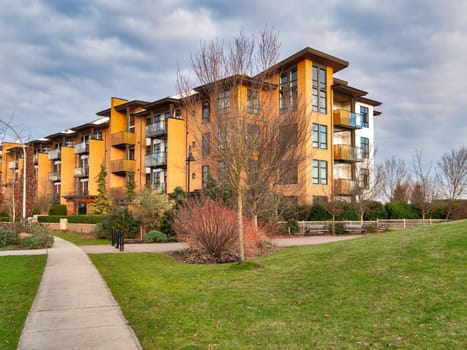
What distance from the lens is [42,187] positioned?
63.0 meters

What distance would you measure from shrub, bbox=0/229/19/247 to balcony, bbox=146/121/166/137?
73.2ft

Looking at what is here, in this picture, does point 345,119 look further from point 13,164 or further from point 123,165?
point 13,164

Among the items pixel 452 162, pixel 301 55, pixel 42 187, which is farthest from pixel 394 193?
pixel 42 187

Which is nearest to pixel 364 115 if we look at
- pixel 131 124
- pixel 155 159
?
pixel 155 159

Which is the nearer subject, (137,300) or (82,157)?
(137,300)

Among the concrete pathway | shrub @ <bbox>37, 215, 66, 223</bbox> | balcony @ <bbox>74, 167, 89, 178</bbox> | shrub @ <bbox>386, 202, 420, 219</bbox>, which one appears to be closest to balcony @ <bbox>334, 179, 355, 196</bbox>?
shrub @ <bbox>386, 202, 420, 219</bbox>

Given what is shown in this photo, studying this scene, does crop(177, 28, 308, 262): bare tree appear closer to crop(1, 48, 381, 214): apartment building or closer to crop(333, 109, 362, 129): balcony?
crop(1, 48, 381, 214): apartment building

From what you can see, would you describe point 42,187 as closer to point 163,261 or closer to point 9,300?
point 163,261

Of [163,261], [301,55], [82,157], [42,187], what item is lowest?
[163,261]

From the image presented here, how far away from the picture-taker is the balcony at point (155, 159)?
4191 cm

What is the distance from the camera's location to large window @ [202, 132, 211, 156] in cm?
1284

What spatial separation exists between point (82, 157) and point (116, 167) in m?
13.6

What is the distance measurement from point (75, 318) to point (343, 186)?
3154cm

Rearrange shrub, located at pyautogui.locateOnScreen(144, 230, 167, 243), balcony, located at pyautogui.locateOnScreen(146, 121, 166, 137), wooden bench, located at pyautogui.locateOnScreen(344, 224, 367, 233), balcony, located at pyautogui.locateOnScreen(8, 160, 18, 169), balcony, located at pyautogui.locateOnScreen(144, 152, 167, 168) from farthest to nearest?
balcony, located at pyautogui.locateOnScreen(8, 160, 18, 169) → balcony, located at pyautogui.locateOnScreen(144, 152, 167, 168) → balcony, located at pyautogui.locateOnScreen(146, 121, 166, 137) → wooden bench, located at pyautogui.locateOnScreen(344, 224, 367, 233) → shrub, located at pyautogui.locateOnScreen(144, 230, 167, 243)
